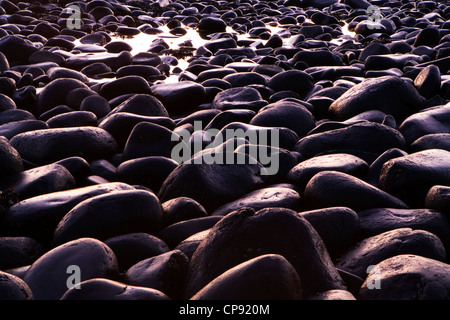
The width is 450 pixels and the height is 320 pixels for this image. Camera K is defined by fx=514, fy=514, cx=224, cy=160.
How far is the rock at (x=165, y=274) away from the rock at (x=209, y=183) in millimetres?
833

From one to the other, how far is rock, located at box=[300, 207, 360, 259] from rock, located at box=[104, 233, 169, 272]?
0.73 m

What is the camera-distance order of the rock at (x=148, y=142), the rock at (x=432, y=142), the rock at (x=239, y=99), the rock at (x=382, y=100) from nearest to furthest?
the rock at (x=432, y=142)
the rock at (x=148, y=142)
the rock at (x=382, y=100)
the rock at (x=239, y=99)

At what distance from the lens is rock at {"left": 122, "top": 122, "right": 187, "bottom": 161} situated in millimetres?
3707

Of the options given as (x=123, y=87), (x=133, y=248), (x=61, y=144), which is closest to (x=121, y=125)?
(x=61, y=144)

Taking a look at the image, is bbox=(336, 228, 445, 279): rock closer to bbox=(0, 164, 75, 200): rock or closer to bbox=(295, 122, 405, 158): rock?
bbox=(295, 122, 405, 158): rock

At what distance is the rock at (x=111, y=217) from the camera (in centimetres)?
256

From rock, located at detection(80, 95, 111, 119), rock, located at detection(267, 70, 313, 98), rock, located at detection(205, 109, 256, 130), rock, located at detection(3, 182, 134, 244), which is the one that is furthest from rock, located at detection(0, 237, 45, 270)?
rock, located at detection(267, 70, 313, 98)

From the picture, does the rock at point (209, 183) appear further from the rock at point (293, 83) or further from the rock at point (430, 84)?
the rock at point (430, 84)

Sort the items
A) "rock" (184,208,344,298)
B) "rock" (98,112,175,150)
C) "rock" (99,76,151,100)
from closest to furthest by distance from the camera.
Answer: "rock" (184,208,344,298) → "rock" (98,112,175,150) → "rock" (99,76,151,100)

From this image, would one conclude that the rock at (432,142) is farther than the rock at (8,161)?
Result: Yes

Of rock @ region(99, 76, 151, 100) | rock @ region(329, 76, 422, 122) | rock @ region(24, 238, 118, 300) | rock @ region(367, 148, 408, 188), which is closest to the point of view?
rock @ region(24, 238, 118, 300)

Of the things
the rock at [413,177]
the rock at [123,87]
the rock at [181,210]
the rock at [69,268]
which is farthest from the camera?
the rock at [123,87]

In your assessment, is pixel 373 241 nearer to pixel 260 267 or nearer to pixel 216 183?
pixel 260 267

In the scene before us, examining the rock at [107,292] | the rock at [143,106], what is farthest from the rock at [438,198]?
the rock at [143,106]
